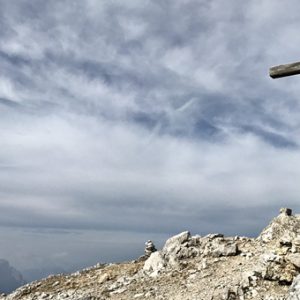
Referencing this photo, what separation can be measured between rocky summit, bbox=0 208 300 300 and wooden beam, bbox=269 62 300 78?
445 inches

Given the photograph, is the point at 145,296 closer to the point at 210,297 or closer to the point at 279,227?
the point at 210,297

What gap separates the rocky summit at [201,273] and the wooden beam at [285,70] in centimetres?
1129

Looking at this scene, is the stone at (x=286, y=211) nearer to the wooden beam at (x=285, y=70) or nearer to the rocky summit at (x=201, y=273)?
the rocky summit at (x=201, y=273)

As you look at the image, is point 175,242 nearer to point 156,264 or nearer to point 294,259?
point 156,264

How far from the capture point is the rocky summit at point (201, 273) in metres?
21.7

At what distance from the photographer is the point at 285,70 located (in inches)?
472

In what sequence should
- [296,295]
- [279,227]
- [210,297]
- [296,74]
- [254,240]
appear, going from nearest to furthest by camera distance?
[296,74] < [296,295] < [210,297] < [279,227] < [254,240]

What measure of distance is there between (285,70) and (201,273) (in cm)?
1688

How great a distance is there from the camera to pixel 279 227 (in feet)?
88.2

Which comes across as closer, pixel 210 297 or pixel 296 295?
pixel 296 295

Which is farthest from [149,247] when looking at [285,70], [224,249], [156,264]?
[285,70]

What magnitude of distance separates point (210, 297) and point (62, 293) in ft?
37.8

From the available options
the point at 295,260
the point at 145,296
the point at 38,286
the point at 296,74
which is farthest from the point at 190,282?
the point at 296,74

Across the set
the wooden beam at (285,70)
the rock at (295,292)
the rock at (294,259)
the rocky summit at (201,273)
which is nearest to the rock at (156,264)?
the rocky summit at (201,273)
